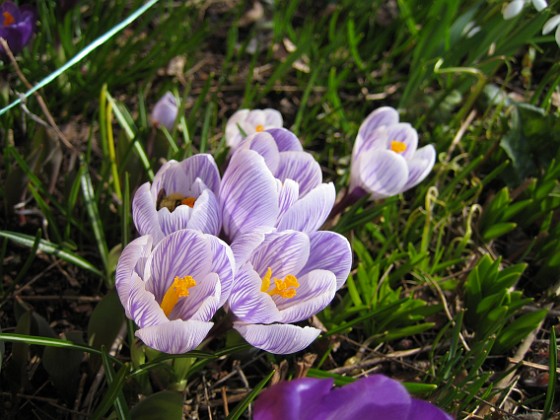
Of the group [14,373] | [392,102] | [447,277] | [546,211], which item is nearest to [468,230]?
[447,277]

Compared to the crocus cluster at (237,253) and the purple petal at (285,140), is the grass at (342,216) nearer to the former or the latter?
the crocus cluster at (237,253)

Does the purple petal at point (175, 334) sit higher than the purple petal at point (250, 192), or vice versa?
the purple petal at point (250, 192)

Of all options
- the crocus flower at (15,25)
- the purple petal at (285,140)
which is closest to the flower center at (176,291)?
the purple petal at (285,140)

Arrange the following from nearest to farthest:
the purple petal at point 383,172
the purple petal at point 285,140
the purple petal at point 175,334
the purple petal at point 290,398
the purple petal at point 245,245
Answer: the purple petal at point 290,398, the purple petal at point 175,334, the purple petal at point 245,245, the purple petal at point 285,140, the purple petal at point 383,172

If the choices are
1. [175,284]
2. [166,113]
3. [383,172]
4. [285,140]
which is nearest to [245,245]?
[175,284]

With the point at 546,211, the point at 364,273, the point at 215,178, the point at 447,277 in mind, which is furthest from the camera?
the point at 546,211

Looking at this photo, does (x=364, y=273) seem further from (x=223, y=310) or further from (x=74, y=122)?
(x=74, y=122)
